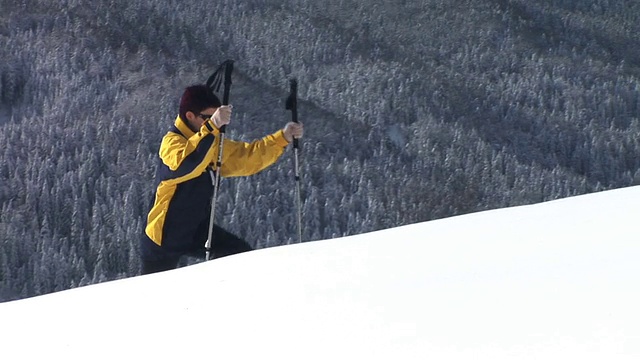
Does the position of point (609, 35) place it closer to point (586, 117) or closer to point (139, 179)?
point (586, 117)

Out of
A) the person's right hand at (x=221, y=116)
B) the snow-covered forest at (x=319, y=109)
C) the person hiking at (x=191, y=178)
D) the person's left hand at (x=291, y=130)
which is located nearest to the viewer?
the person's right hand at (x=221, y=116)

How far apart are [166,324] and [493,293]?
1.00 m

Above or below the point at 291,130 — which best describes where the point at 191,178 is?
below

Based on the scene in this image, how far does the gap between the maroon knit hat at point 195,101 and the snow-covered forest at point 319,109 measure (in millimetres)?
4800

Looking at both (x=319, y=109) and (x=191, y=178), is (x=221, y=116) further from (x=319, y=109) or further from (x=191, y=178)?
(x=319, y=109)

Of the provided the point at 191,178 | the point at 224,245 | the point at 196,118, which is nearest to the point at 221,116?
the point at 196,118

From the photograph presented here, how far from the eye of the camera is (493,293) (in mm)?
2611

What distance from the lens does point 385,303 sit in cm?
264

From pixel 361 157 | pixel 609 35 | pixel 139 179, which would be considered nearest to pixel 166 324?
pixel 139 179

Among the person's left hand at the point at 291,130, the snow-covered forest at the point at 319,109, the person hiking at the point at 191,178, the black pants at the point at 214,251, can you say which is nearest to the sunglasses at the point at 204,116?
the person hiking at the point at 191,178

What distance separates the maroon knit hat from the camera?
4.68 meters

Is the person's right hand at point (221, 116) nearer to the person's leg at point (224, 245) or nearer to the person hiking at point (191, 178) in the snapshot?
the person hiking at point (191, 178)

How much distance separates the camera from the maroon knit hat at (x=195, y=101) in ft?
15.3

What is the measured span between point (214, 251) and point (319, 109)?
26.9 feet
